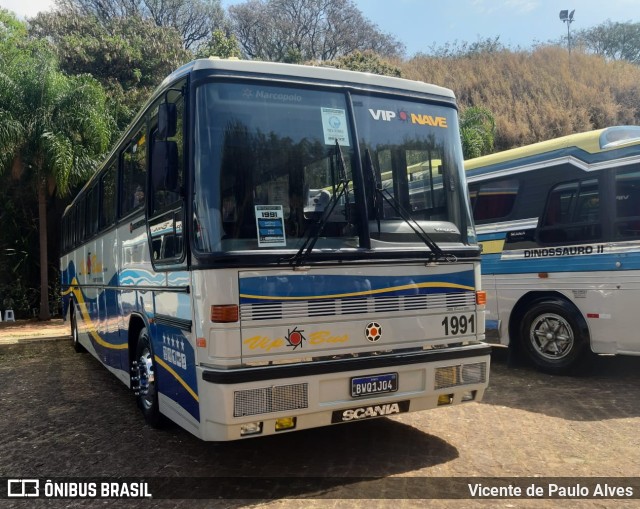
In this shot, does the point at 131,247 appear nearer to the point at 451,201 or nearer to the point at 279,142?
the point at 279,142

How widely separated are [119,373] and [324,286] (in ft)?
12.4

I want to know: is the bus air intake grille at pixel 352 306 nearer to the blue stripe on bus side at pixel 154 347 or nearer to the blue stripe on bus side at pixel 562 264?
the blue stripe on bus side at pixel 154 347

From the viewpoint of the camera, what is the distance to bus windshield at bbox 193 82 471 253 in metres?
4.28

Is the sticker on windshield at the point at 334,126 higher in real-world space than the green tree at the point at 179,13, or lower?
lower

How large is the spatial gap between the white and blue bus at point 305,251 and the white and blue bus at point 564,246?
2795 mm

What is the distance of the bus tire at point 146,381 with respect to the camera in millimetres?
5667

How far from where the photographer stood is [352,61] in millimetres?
35219

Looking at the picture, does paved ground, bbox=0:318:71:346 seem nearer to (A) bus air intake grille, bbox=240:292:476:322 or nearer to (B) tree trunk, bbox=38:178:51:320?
(B) tree trunk, bbox=38:178:51:320

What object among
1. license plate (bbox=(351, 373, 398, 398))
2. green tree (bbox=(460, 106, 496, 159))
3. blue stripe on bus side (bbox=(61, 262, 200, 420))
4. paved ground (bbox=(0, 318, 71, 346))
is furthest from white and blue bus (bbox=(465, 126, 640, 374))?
green tree (bbox=(460, 106, 496, 159))

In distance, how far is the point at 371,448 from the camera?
5.17 metres

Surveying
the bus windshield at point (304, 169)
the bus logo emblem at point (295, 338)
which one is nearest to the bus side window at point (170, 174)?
the bus windshield at point (304, 169)

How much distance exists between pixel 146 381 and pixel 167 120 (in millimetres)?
2758

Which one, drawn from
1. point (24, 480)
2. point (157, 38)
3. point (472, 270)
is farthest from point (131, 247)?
point (157, 38)

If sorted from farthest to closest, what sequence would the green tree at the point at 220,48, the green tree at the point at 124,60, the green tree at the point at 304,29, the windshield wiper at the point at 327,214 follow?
1. the green tree at the point at 304,29
2. the green tree at the point at 220,48
3. the green tree at the point at 124,60
4. the windshield wiper at the point at 327,214
